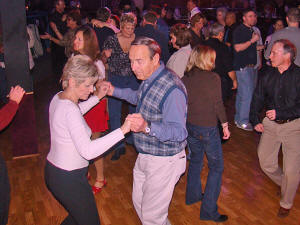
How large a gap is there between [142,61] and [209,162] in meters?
1.40

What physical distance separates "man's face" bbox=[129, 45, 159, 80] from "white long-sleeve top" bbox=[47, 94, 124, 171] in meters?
0.51

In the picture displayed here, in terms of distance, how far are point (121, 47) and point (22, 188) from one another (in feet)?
6.86

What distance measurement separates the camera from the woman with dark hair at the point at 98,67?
3.70 metres

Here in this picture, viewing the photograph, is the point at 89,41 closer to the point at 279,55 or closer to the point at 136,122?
the point at 136,122

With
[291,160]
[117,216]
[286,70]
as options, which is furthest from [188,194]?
[286,70]

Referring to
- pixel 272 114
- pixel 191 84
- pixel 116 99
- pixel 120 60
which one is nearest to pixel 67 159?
pixel 191 84

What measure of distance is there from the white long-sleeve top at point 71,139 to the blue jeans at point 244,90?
4008mm

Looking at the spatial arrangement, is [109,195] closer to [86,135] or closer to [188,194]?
[188,194]

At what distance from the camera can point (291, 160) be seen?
3.56 m

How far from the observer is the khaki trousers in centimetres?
352

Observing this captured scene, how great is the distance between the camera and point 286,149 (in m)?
3.59

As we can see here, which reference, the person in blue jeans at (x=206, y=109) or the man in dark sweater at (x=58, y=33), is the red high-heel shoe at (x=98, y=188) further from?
the man in dark sweater at (x=58, y=33)

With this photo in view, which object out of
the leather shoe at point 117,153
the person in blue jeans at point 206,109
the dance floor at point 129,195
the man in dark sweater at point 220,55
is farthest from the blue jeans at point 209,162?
the leather shoe at point 117,153

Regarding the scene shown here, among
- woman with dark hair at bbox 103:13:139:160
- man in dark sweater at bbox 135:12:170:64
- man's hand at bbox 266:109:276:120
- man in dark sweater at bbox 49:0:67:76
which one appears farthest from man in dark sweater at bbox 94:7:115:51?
man's hand at bbox 266:109:276:120
